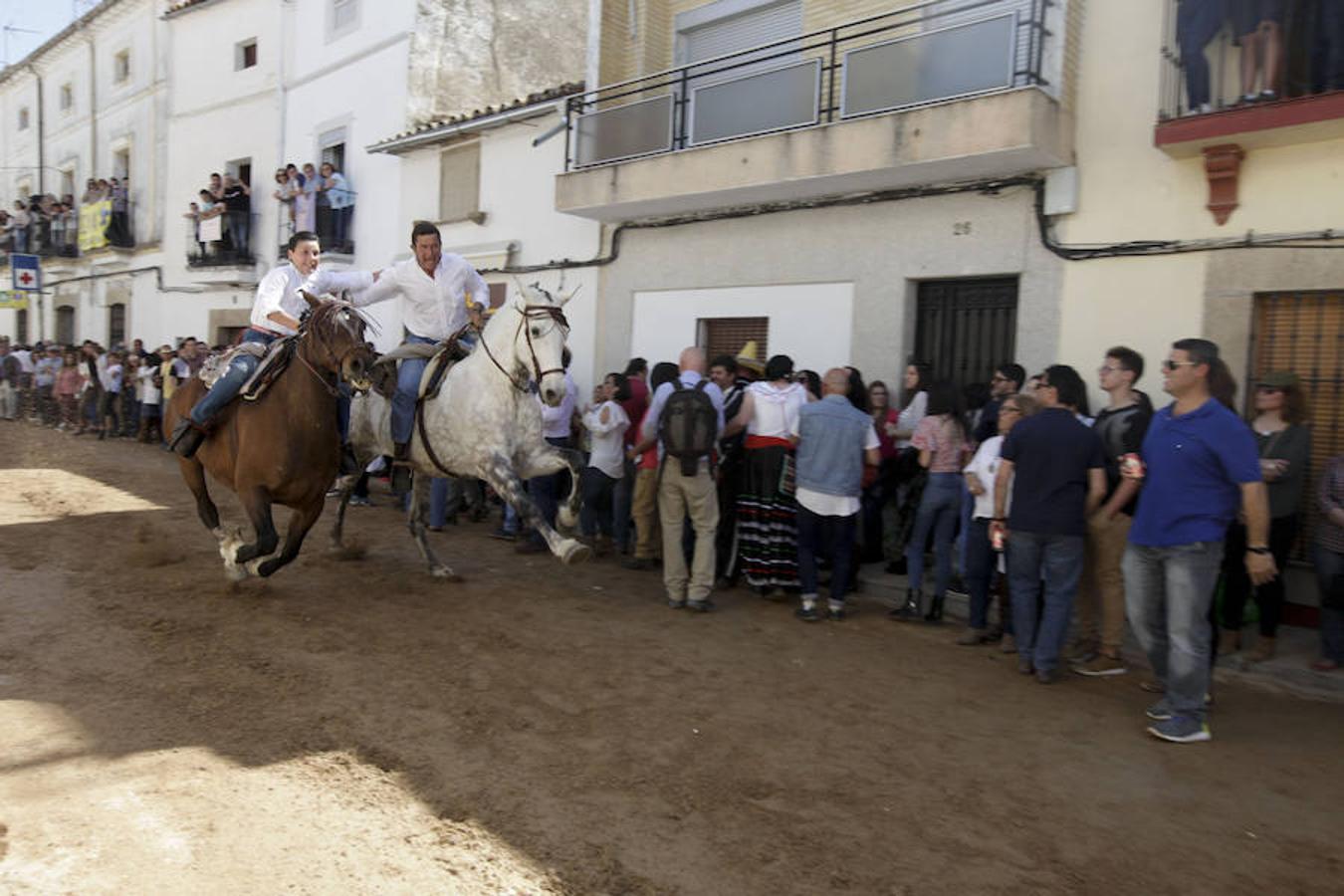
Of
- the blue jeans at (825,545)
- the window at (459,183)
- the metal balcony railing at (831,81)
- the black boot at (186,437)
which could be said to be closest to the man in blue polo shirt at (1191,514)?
the blue jeans at (825,545)

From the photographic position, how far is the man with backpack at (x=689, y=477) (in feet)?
21.7

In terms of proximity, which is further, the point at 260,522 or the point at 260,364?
the point at 260,364

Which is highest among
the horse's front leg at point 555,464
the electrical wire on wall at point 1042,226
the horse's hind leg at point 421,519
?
the electrical wire on wall at point 1042,226

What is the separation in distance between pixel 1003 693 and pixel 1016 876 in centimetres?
216

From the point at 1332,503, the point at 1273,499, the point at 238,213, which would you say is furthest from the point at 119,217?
the point at 1332,503

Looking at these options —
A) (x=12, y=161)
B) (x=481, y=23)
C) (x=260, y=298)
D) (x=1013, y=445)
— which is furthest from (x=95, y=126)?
(x=1013, y=445)

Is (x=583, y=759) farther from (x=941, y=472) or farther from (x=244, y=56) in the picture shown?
(x=244, y=56)

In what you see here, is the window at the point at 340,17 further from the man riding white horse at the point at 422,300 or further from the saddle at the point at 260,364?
the saddle at the point at 260,364

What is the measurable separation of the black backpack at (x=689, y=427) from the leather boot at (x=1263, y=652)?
3.77m

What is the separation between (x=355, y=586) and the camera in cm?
700

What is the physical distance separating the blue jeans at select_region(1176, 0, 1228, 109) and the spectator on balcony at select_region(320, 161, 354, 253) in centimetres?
1317

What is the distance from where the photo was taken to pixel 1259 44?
22.0 feet

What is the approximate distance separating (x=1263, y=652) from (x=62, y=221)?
2892 cm

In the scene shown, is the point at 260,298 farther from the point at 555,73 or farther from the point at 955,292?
the point at 555,73
